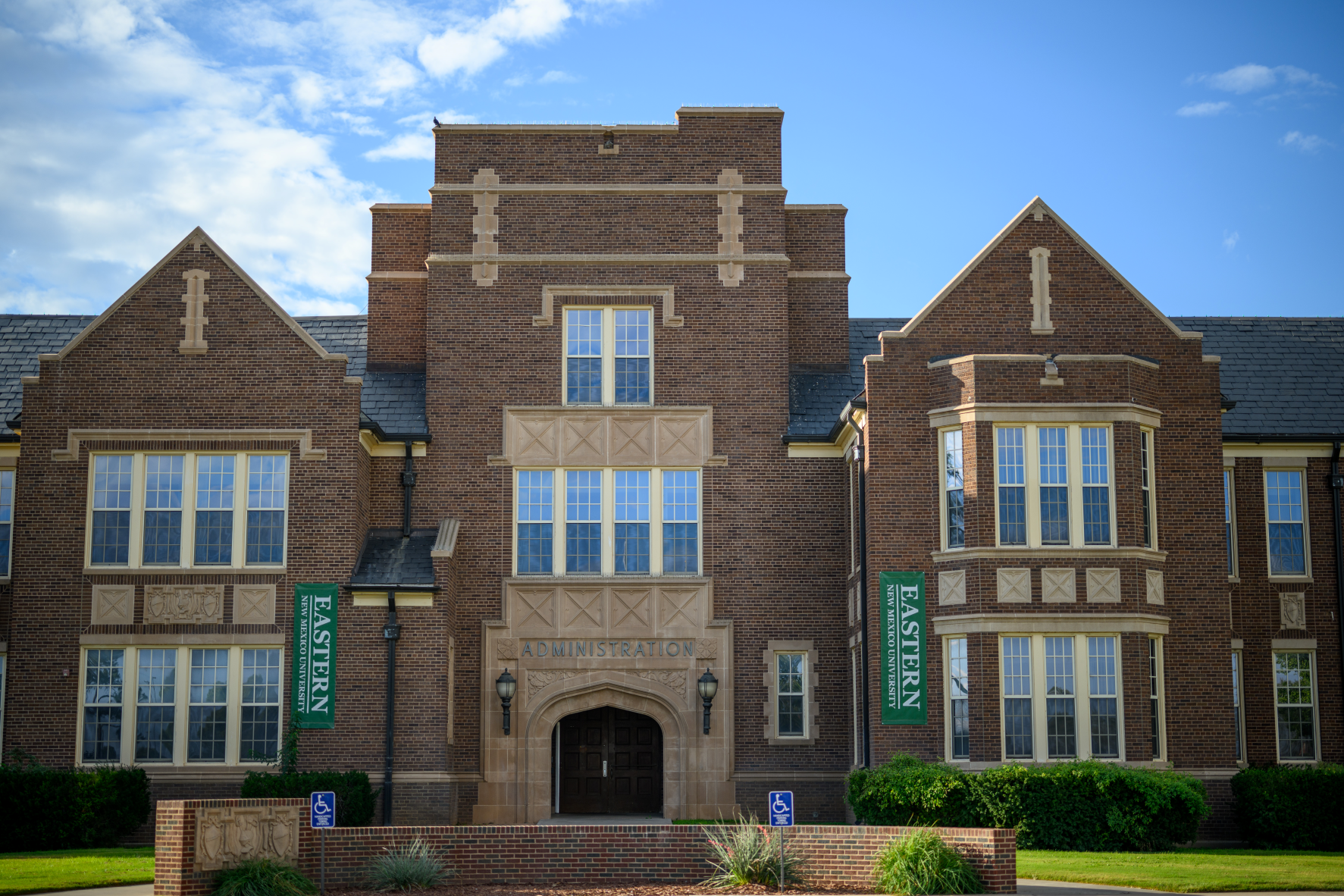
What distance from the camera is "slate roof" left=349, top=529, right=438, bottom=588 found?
79.5 feet

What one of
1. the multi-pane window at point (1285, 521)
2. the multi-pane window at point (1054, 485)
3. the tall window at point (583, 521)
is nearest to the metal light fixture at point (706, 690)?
the tall window at point (583, 521)

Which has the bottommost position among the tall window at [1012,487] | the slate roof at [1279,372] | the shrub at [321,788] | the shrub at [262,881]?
the shrub at [262,881]

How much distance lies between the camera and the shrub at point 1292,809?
22344 mm

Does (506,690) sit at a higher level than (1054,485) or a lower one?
lower

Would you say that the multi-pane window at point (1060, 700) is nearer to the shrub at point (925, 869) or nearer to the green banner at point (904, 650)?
the green banner at point (904, 650)

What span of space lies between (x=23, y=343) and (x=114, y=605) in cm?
725

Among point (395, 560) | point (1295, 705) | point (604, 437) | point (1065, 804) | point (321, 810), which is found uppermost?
point (604, 437)

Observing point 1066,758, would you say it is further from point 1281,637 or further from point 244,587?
point 244,587

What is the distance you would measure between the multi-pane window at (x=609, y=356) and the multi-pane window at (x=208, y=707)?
7708mm

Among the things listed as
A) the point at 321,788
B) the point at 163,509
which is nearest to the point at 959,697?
the point at 321,788

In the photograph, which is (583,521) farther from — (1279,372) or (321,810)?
(1279,372)

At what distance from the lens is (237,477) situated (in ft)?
80.4

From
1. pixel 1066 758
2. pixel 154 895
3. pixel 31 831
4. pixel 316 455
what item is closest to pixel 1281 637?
pixel 1066 758

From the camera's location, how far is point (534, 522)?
2611 centimetres
